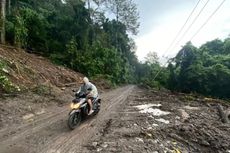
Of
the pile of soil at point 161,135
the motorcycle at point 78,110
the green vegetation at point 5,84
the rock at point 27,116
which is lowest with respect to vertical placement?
the pile of soil at point 161,135

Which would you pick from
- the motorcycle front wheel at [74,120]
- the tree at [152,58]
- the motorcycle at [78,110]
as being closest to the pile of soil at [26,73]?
the motorcycle at [78,110]

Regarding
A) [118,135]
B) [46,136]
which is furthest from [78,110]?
[118,135]

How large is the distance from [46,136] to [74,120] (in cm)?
145

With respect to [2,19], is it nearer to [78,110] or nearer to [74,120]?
[78,110]

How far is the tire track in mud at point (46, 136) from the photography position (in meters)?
7.81

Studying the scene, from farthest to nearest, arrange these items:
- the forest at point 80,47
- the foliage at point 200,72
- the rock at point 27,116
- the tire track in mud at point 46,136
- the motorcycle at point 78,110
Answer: the foliage at point 200,72 < the forest at point 80,47 < the rock at point 27,116 < the motorcycle at point 78,110 < the tire track in mud at point 46,136

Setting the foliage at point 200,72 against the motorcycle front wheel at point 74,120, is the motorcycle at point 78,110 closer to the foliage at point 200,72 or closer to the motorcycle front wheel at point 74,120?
the motorcycle front wheel at point 74,120

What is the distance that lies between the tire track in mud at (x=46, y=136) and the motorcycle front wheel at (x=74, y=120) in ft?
0.54

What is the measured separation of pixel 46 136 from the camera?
9039 millimetres

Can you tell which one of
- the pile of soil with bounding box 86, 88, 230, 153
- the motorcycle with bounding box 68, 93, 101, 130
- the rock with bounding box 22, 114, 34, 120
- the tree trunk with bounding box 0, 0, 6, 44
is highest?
the tree trunk with bounding box 0, 0, 6, 44

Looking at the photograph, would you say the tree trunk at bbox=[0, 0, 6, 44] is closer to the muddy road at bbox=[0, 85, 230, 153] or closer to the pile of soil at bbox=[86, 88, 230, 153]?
the muddy road at bbox=[0, 85, 230, 153]

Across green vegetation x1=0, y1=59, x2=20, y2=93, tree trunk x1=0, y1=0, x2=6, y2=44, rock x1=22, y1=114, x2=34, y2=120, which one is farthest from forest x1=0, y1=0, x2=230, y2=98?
rock x1=22, y1=114, x2=34, y2=120

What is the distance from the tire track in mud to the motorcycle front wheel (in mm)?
165

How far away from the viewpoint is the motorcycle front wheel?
992cm
